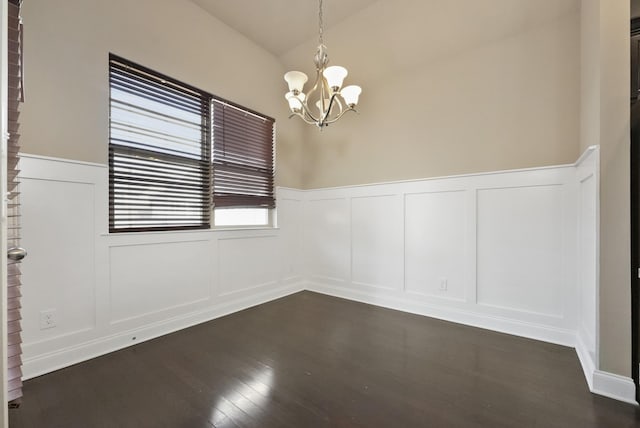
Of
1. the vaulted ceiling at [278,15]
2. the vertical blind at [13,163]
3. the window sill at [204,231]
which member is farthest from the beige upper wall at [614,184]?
the window sill at [204,231]

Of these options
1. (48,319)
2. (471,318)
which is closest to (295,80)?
(48,319)

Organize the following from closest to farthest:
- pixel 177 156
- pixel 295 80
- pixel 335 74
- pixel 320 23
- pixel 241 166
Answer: pixel 335 74
pixel 295 80
pixel 177 156
pixel 320 23
pixel 241 166

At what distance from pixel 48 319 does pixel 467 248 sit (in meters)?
3.65

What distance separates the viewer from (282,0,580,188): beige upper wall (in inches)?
96.3

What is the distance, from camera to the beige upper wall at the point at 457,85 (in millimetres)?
2445

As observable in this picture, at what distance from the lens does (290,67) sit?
391 cm

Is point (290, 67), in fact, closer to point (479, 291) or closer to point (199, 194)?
point (199, 194)

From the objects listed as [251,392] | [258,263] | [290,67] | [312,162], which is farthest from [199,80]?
[251,392]

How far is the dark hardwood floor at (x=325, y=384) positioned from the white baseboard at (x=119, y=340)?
0.07 metres

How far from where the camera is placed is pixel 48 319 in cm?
199

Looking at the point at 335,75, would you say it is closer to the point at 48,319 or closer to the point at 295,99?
the point at 295,99

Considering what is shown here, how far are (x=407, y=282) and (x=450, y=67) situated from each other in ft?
8.05

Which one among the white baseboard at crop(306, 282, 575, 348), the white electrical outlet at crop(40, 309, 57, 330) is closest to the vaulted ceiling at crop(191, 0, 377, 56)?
the white electrical outlet at crop(40, 309, 57, 330)

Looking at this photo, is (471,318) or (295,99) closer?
(295,99)
